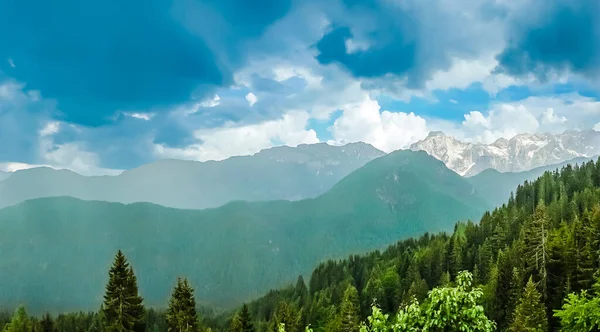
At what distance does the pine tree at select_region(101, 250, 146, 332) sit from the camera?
58.0 metres

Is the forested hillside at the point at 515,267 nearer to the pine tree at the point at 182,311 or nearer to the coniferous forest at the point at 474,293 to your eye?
the coniferous forest at the point at 474,293

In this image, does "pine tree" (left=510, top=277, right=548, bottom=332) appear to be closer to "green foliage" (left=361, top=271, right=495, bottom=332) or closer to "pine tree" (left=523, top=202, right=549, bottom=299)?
"pine tree" (left=523, top=202, right=549, bottom=299)

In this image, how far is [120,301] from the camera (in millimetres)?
58594

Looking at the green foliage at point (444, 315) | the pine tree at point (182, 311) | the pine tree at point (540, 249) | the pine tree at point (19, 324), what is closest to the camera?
the green foliage at point (444, 315)

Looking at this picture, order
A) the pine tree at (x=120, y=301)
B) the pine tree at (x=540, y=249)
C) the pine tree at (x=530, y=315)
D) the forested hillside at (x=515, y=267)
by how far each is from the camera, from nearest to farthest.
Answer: the pine tree at (x=120, y=301) < the pine tree at (x=530, y=315) < the forested hillside at (x=515, y=267) < the pine tree at (x=540, y=249)

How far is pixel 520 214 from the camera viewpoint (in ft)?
543

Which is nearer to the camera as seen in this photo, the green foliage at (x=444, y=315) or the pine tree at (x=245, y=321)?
the green foliage at (x=444, y=315)

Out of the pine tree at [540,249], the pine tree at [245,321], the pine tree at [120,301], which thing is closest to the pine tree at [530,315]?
the pine tree at [540,249]

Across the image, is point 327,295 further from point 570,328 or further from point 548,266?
point 570,328

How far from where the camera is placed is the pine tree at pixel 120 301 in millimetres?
57969

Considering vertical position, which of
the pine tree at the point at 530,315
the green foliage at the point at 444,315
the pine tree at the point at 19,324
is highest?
the green foliage at the point at 444,315

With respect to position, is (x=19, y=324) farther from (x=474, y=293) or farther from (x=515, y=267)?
(x=474, y=293)

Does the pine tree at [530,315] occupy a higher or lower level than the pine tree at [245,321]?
higher

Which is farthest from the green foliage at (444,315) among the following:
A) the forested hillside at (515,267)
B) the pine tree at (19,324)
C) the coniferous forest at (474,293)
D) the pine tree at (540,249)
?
the pine tree at (19,324)
